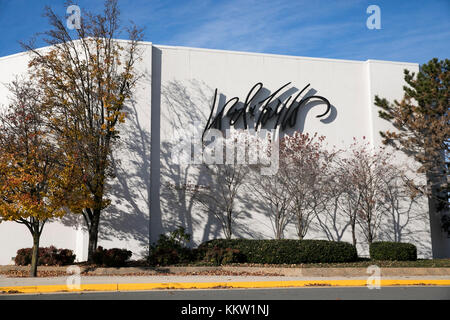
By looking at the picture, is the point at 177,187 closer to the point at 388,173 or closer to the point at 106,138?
the point at 106,138

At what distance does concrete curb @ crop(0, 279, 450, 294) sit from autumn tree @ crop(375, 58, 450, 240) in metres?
8.82

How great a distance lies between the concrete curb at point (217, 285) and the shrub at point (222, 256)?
13.0ft

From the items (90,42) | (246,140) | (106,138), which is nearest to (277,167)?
(246,140)

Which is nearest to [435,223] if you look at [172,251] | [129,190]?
[172,251]

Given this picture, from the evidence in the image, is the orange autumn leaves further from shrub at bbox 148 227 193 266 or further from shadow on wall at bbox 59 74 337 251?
shadow on wall at bbox 59 74 337 251

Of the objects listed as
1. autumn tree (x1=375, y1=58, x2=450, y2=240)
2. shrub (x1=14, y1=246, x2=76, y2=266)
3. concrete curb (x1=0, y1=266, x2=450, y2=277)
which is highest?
autumn tree (x1=375, y1=58, x2=450, y2=240)

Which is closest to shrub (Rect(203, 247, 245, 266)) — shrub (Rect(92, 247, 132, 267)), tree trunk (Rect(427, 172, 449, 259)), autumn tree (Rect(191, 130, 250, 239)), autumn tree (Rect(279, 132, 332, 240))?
autumn tree (Rect(191, 130, 250, 239))

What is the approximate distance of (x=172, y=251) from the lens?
58.1ft

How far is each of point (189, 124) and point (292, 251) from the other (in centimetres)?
766

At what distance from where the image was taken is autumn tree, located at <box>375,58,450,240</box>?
69.4 feet

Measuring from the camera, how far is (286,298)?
35.0ft

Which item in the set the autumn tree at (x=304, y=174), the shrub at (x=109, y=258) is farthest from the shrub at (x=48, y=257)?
the autumn tree at (x=304, y=174)

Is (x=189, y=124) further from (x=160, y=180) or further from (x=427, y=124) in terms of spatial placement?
(x=427, y=124)

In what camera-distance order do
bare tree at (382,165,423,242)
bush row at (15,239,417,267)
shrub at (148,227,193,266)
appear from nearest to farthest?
1. bush row at (15,239,417,267)
2. shrub at (148,227,193,266)
3. bare tree at (382,165,423,242)
